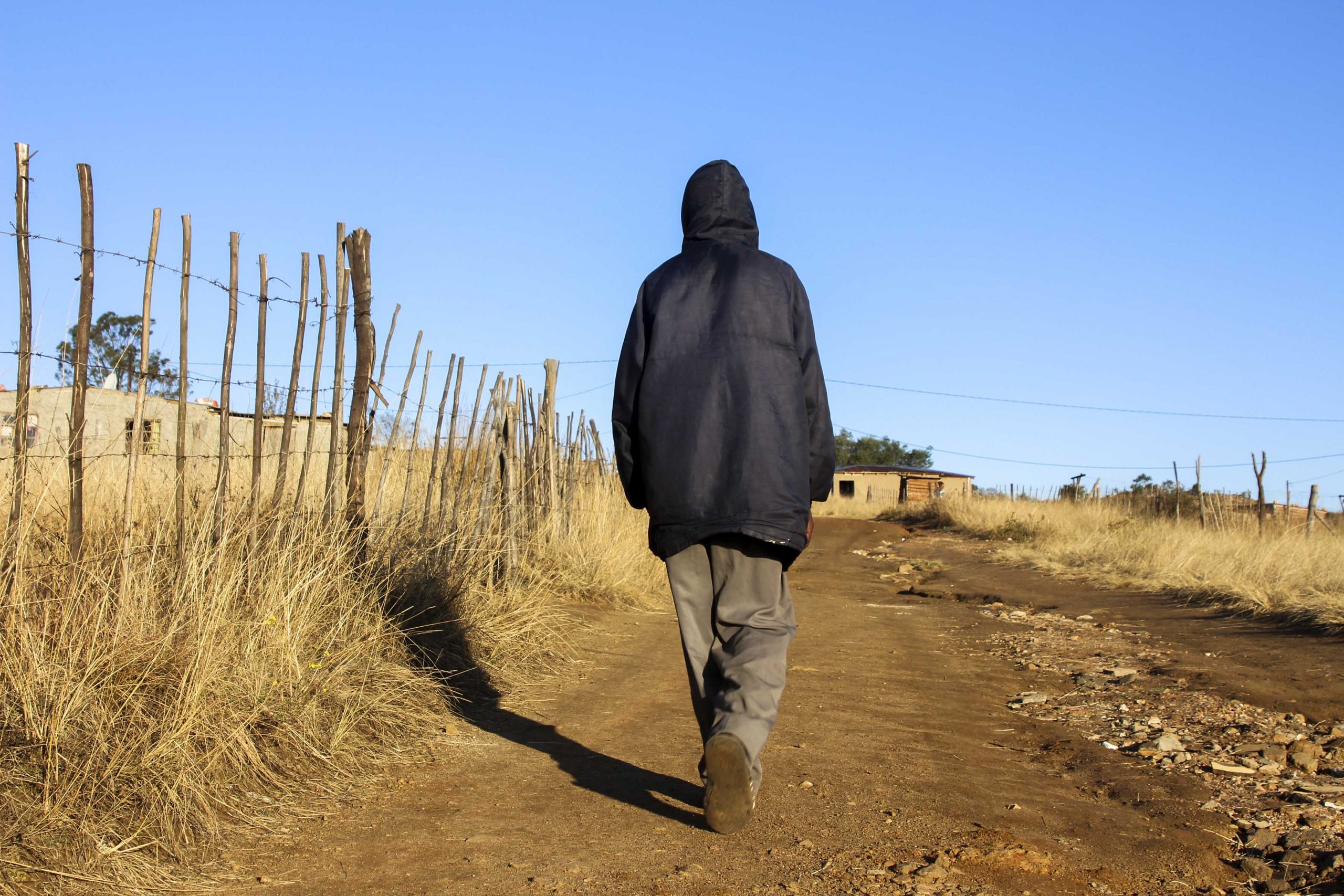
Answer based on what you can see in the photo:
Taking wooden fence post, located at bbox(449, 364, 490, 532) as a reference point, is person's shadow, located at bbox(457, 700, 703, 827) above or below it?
below

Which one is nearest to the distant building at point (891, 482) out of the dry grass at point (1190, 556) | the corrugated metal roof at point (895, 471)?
the corrugated metal roof at point (895, 471)

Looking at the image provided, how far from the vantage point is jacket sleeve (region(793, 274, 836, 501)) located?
3.26 metres

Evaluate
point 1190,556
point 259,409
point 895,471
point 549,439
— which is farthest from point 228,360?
point 895,471

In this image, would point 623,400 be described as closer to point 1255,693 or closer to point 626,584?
point 1255,693

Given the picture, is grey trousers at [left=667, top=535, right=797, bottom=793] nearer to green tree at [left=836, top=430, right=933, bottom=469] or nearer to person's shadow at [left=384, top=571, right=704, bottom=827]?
person's shadow at [left=384, top=571, right=704, bottom=827]

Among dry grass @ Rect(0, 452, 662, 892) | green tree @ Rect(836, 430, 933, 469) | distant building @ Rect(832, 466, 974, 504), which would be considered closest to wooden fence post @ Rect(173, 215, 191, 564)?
dry grass @ Rect(0, 452, 662, 892)

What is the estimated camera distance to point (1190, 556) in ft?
43.0

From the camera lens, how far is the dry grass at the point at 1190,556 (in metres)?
9.41

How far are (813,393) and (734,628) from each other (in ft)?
2.51

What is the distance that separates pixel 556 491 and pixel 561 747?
6127mm

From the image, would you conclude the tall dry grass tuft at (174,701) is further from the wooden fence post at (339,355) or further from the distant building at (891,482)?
the distant building at (891,482)

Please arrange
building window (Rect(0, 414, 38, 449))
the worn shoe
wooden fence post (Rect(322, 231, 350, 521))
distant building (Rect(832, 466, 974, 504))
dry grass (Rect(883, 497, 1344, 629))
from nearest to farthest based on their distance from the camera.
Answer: the worn shoe → building window (Rect(0, 414, 38, 449)) → wooden fence post (Rect(322, 231, 350, 521)) → dry grass (Rect(883, 497, 1344, 629)) → distant building (Rect(832, 466, 974, 504))

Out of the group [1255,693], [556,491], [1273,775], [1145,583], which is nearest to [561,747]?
[1273,775]

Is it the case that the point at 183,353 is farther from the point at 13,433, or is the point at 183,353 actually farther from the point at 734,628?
the point at 734,628
